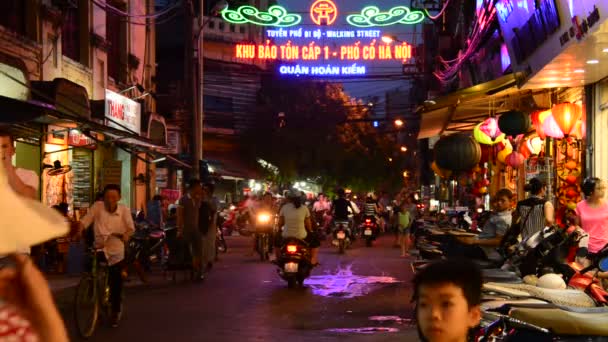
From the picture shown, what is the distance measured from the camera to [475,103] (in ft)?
53.7

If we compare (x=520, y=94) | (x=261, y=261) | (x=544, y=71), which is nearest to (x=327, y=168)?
(x=261, y=261)

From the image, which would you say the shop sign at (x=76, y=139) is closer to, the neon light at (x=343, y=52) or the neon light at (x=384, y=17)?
the neon light at (x=384, y=17)

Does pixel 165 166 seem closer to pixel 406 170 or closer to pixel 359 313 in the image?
pixel 359 313

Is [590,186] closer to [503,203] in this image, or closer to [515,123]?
[503,203]

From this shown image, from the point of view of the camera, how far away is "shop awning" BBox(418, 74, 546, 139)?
14078 mm

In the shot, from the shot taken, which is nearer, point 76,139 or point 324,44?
point 76,139

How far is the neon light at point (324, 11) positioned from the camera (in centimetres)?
3005

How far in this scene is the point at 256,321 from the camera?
35.2ft

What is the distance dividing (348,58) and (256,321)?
79.1ft

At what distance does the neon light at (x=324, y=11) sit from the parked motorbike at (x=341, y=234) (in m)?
9.40

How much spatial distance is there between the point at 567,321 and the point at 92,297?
259 inches

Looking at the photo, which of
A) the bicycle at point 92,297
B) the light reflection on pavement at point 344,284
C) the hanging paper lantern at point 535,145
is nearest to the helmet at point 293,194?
the light reflection on pavement at point 344,284

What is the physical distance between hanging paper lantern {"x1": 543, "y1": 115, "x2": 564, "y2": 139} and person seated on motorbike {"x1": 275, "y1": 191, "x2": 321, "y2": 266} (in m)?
4.47

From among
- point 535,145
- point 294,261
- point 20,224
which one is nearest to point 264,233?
point 294,261
